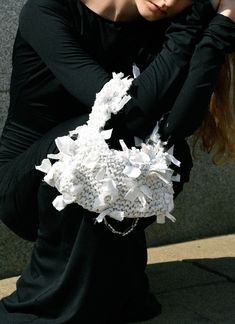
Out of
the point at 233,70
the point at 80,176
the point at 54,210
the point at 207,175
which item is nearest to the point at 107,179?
the point at 80,176

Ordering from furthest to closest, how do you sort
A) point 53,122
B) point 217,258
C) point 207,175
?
1. point 207,175
2. point 217,258
3. point 53,122

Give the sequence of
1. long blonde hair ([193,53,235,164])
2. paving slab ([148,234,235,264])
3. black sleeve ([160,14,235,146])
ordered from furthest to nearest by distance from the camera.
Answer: paving slab ([148,234,235,264]), long blonde hair ([193,53,235,164]), black sleeve ([160,14,235,146])

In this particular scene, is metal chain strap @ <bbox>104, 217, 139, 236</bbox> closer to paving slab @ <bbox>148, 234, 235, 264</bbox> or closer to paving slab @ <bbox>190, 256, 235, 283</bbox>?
paving slab @ <bbox>190, 256, 235, 283</bbox>

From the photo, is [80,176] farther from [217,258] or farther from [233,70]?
[217,258]

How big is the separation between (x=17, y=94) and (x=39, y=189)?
46cm

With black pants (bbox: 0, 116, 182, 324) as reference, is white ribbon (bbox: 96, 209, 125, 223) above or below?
above

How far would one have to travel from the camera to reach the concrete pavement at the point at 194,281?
3.15m

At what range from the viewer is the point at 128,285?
115 inches

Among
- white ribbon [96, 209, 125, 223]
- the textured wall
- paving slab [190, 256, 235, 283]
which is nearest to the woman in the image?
white ribbon [96, 209, 125, 223]

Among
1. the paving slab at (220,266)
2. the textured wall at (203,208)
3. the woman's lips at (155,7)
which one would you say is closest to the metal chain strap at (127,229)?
the woman's lips at (155,7)

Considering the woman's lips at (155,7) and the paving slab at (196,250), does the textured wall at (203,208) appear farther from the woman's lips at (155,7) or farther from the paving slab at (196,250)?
the woman's lips at (155,7)

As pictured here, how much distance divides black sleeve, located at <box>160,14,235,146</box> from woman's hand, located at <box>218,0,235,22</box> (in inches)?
0.7

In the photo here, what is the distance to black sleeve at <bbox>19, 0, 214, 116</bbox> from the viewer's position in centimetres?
271

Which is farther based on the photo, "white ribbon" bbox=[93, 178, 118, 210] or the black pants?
the black pants
